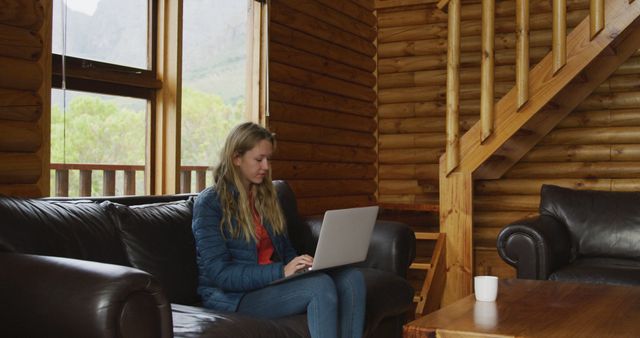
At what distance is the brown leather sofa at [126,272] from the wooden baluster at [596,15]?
206 centimetres

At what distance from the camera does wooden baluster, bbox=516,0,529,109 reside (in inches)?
196

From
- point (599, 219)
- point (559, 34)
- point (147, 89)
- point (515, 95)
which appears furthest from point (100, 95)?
point (599, 219)

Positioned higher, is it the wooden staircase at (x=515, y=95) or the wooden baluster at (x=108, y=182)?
the wooden staircase at (x=515, y=95)

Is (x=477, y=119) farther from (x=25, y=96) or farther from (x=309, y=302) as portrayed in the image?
(x=25, y=96)

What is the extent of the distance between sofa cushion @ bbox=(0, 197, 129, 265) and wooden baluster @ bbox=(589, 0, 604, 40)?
339 centimetres

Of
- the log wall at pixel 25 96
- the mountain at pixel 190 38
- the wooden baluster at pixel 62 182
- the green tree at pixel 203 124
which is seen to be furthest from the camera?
the green tree at pixel 203 124

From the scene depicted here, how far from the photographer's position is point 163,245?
3104mm

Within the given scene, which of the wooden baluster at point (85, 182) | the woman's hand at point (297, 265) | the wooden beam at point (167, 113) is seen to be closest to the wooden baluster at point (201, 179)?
the wooden beam at point (167, 113)

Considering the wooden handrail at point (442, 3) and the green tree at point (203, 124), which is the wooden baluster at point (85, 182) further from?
the wooden handrail at point (442, 3)

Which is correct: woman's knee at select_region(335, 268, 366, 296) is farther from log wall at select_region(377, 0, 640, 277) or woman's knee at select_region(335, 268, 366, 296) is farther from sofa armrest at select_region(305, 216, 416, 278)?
log wall at select_region(377, 0, 640, 277)

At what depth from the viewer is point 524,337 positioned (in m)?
2.31

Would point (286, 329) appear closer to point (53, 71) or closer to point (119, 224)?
point (119, 224)

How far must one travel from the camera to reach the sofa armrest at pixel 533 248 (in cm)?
428

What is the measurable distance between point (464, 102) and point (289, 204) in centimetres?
293
